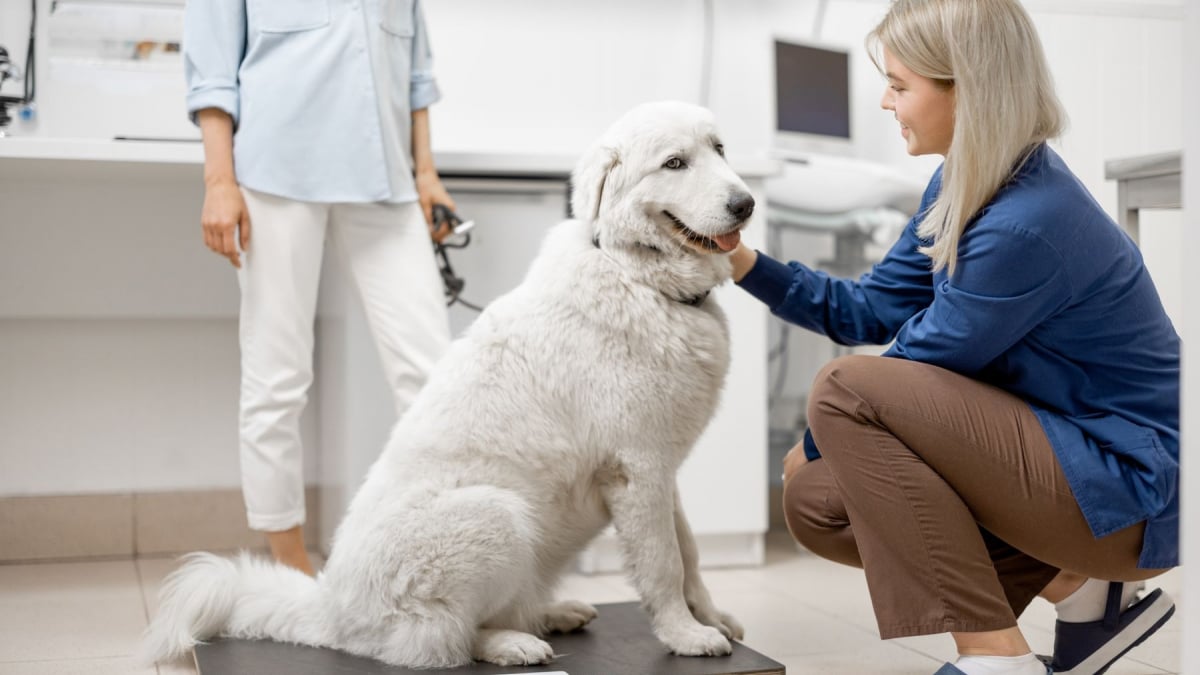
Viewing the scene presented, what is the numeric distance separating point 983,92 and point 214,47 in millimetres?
1445

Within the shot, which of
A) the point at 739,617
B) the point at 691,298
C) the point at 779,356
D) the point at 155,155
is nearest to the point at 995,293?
the point at 691,298

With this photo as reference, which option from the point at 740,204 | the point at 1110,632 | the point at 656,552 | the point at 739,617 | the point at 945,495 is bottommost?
the point at 739,617

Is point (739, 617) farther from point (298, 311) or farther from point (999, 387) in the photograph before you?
point (298, 311)

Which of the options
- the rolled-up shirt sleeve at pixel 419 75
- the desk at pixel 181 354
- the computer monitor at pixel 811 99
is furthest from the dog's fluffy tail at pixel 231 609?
the computer monitor at pixel 811 99

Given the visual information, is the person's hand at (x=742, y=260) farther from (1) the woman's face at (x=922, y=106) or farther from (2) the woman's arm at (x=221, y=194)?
(2) the woman's arm at (x=221, y=194)

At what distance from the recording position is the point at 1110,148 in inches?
154

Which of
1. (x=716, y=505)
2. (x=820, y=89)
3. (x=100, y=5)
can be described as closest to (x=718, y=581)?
(x=716, y=505)

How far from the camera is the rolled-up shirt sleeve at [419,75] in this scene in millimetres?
2410

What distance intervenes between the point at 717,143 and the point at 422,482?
70 cm

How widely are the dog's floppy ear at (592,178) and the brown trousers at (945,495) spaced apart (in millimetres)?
478

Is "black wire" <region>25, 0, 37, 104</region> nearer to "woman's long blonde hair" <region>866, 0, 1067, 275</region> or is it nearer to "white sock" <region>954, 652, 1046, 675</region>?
"woman's long blonde hair" <region>866, 0, 1067, 275</region>

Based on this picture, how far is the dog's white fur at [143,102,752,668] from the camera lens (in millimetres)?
1692

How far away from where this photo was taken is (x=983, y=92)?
147 centimetres

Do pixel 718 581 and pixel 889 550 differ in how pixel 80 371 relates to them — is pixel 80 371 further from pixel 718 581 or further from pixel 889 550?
pixel 889 550
